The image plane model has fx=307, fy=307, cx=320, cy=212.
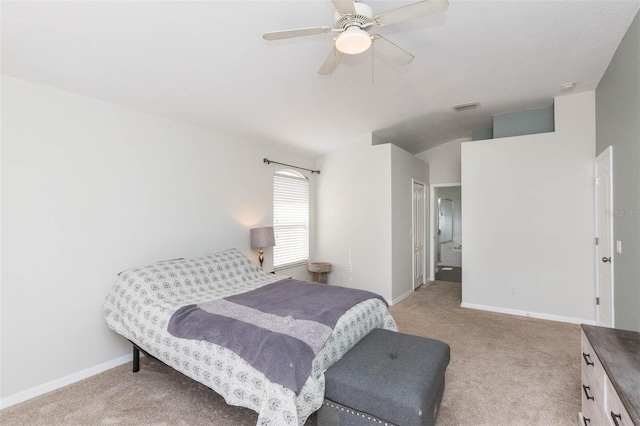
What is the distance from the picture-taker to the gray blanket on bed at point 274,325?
1.75m

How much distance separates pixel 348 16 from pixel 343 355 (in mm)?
2104

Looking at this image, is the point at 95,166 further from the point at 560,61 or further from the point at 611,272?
the point at 611,272

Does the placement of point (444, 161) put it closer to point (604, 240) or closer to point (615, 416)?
point (604, 240)

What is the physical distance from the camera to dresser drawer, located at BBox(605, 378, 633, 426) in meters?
1.15

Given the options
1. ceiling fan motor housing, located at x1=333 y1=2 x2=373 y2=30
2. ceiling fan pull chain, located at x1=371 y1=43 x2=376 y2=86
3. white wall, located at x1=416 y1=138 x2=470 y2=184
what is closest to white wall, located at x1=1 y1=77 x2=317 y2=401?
ceiling fan pull chain, located at x1=371 y1=43 x2=376 y2=86

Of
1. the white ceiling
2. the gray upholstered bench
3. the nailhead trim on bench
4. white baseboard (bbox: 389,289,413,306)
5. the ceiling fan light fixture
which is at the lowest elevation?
white baseboard (bbox: 389,289,413,306)

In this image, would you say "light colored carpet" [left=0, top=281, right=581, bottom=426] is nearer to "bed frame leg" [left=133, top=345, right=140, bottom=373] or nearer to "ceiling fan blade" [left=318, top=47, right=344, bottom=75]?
"bed frame leg" [left=133, top=345, right=140, bottom=373]

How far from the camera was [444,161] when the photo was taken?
6332 mm

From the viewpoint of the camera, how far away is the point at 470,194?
15.3 feet

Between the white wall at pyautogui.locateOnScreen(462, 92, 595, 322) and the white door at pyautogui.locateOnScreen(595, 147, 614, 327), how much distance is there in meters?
0.16

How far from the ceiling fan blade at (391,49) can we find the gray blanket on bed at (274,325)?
1.85m

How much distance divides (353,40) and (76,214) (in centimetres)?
273

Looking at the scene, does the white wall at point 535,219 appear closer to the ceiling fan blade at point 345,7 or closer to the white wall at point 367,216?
the white wall at point 367,216

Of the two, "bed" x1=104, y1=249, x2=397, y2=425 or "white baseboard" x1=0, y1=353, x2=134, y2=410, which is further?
"white baseboard" x1=0, y1=353, x2=134, y2=410
